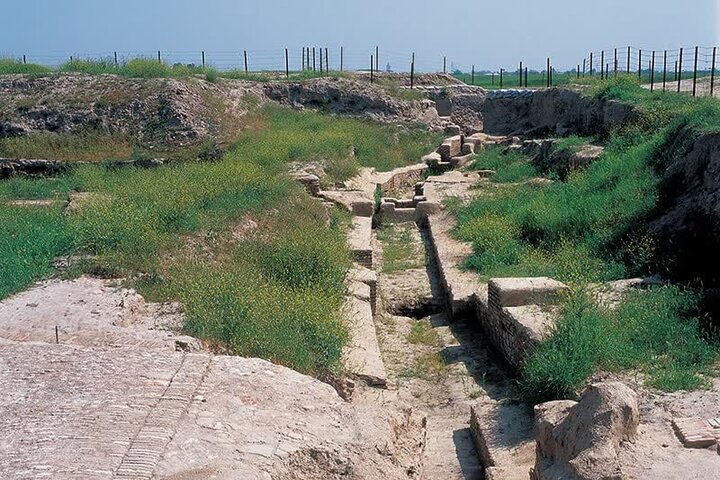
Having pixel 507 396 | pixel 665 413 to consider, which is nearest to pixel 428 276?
pixel 507 396

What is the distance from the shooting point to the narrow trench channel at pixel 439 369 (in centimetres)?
646

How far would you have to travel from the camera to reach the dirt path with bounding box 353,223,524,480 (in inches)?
255

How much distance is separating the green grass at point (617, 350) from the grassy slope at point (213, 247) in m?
1.87

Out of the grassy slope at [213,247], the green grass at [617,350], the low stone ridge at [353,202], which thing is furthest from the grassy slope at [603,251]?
the grassy slope at [213,247]

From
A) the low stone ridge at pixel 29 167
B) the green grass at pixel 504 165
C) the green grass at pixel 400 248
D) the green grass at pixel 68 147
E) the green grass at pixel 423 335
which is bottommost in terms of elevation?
the green grass at pixel 423 335

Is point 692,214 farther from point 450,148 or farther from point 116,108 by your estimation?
point 116,108

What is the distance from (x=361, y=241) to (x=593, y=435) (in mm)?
7528

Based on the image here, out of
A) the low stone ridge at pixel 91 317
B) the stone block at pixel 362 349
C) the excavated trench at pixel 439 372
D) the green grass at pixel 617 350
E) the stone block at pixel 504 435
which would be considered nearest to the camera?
the stone block at pixel 504 435

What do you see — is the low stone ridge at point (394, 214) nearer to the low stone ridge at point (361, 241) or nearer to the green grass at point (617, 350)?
the low stone ridge at point (361, 241)

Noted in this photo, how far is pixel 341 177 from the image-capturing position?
56.1ft

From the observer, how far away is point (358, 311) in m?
8.34

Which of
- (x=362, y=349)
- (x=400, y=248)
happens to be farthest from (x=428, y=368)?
(x=400, y=248)

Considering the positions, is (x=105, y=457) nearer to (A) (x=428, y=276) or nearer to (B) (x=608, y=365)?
(B) (x=608, y=365)

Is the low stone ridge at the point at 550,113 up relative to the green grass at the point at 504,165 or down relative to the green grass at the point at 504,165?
up
